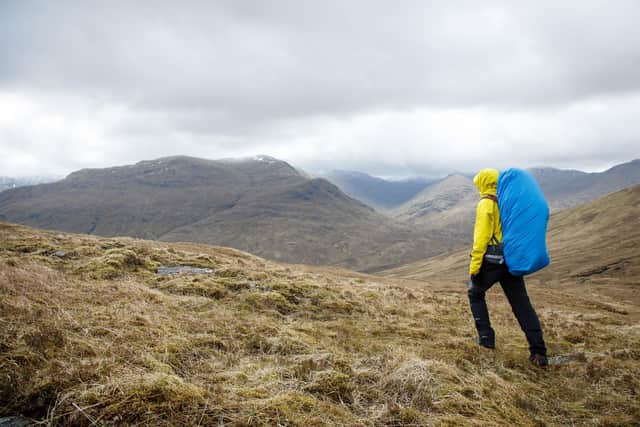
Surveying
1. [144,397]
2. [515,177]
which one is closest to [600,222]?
[515,177]

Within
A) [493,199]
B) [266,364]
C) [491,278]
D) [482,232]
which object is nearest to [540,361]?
[491,278]

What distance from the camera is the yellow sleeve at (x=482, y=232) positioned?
758cm

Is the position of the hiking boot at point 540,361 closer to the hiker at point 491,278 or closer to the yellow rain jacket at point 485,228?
the hiker at point 491,278

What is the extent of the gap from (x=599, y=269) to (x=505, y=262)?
6997 centimetres

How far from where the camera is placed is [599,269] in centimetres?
6100

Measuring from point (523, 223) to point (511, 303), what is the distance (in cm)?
185

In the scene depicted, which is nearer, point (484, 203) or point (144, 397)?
point (144, 397)

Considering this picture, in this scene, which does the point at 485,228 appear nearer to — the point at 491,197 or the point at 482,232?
the point at 482,232

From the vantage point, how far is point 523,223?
7074 millimetres

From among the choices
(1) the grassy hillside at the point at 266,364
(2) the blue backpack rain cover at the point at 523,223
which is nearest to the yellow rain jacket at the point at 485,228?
(2) the blue backpack rain cover at the point at 523,223

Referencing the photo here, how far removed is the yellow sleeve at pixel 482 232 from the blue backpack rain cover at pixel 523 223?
24cm

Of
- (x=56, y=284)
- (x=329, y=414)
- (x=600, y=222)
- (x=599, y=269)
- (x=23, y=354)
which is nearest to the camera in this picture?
(x=329, y=414)

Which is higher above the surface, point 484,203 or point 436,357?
point 484,203

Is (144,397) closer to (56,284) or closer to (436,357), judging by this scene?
(436,357)
